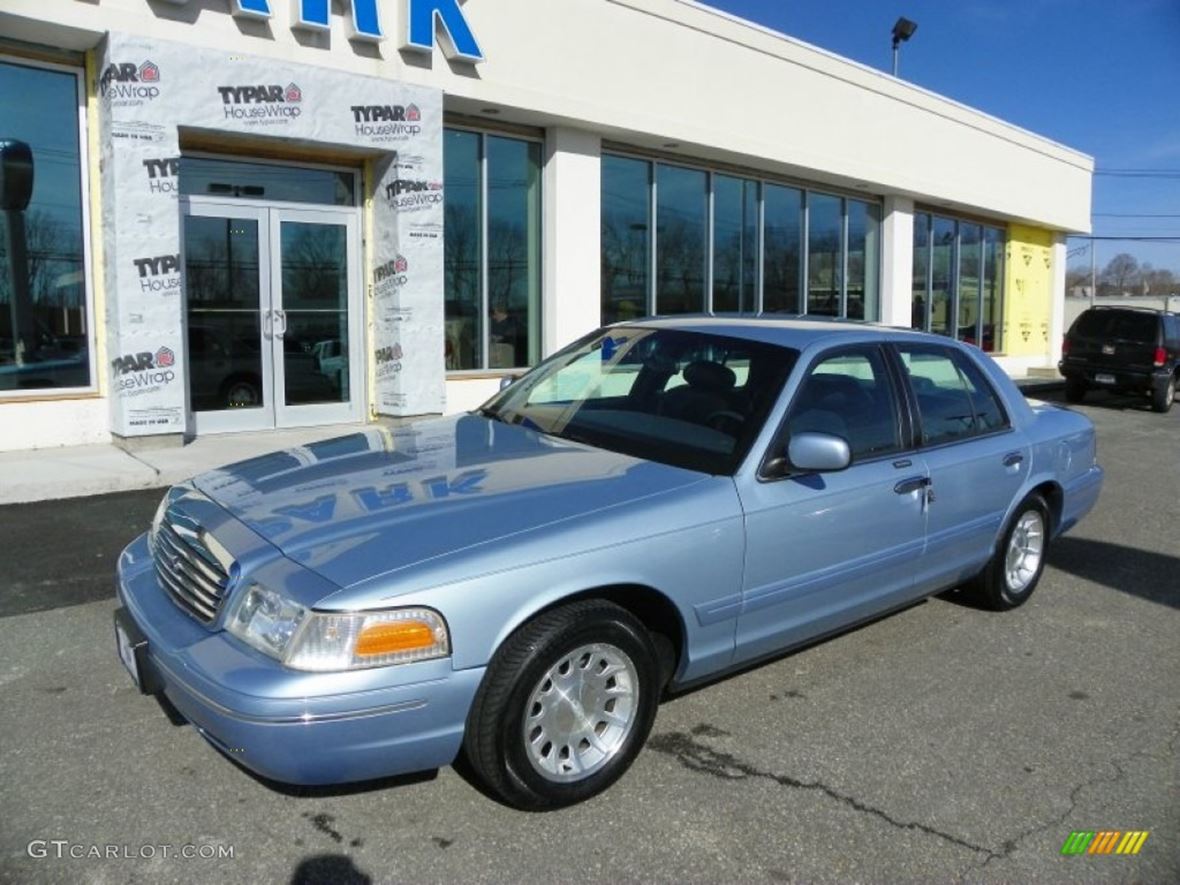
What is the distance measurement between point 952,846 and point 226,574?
238 centimetres

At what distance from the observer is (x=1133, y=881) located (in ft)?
9.19

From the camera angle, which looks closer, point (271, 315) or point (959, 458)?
point (959, 458)

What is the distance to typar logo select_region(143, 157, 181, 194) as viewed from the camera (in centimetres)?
870

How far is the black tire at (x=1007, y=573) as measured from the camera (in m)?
4.96

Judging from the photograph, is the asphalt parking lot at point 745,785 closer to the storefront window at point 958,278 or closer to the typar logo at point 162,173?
the typar logo at point 162,173

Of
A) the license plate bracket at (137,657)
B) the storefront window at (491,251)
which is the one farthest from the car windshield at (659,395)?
the storefront window at (491,251)

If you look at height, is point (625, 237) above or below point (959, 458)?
above

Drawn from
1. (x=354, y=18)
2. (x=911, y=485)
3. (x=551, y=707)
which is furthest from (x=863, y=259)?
(x=551, y=707)

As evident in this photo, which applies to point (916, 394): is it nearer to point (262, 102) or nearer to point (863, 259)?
point (262, 102)

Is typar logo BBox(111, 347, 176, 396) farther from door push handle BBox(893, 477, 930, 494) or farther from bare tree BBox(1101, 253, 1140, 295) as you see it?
bare tree BBox(1101, 253, 1140, 295)

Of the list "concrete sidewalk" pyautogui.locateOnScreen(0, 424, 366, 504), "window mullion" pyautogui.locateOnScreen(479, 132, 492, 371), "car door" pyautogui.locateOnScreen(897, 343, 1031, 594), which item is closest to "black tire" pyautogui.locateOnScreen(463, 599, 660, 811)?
"car door" pyautogui.locateOnScreen(897, 343, 1031, 594)

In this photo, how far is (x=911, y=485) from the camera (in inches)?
165

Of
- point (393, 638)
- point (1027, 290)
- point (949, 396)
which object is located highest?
point (1027, 290)

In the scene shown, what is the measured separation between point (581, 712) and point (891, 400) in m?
2.15
